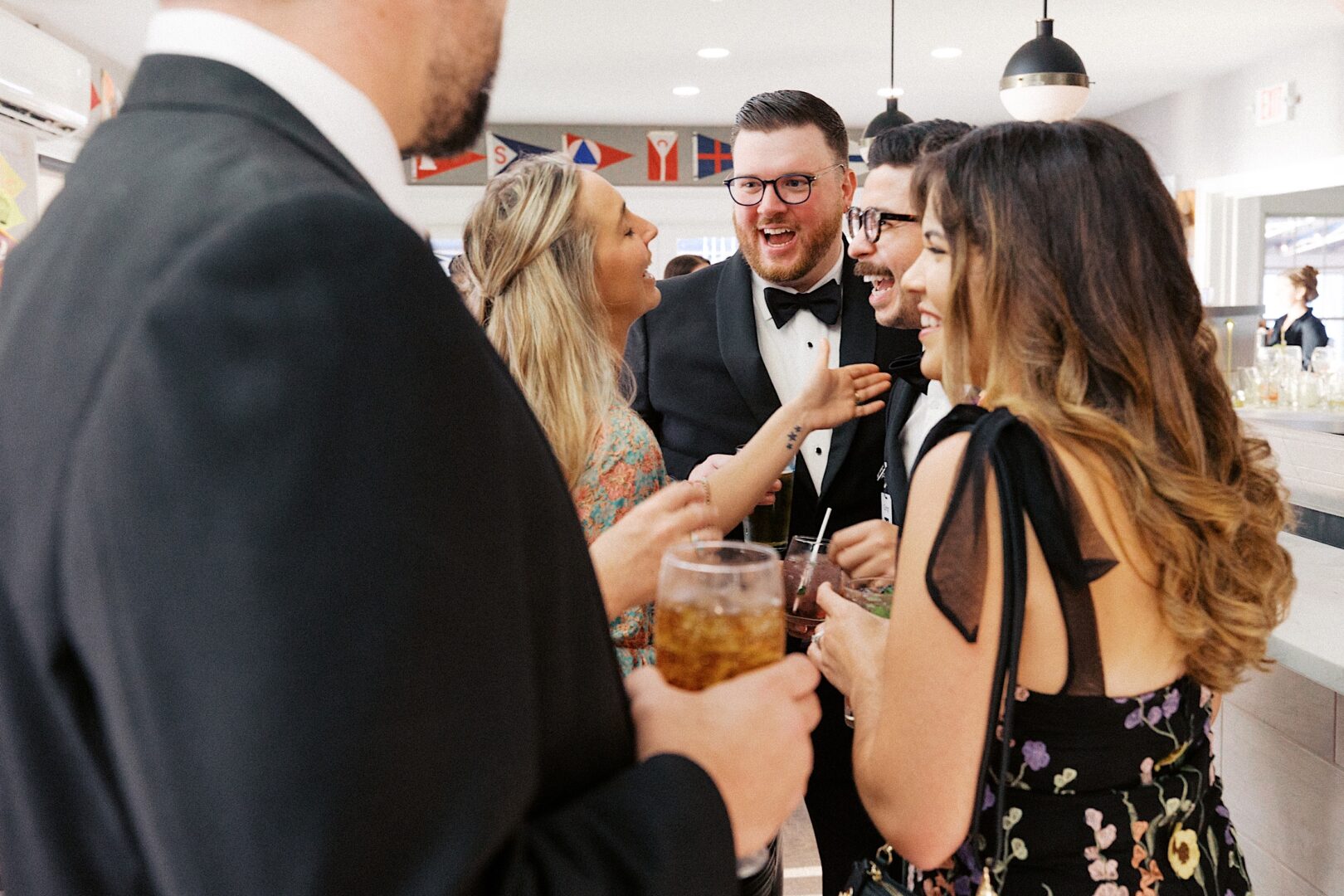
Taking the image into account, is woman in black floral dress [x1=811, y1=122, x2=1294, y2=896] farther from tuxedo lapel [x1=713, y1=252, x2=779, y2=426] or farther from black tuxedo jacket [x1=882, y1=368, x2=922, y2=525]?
tuxedo lapel [x1=713, y1=252, x2=779, y2=426]

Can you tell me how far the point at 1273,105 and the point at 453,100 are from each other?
29.9 ft

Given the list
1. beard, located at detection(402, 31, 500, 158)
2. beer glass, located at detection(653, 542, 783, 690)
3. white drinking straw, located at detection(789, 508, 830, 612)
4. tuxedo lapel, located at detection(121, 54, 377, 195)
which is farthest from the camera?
white drinking straw, located at detection(789, 508, 830, 612)

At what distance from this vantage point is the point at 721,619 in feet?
3.04

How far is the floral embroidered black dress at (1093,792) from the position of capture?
4.02 feet

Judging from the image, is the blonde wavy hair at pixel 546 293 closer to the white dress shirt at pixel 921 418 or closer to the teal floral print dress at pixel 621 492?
the teal floral print dress at pixel 621 492

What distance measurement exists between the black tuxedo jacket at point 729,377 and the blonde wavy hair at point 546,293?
71cm

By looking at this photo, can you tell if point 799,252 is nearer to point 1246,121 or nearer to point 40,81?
point 40,81

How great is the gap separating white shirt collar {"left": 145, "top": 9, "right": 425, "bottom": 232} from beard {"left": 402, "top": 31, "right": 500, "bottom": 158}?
0.19 ft

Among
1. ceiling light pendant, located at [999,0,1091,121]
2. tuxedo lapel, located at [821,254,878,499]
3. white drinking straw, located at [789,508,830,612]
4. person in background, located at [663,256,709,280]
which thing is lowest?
white drinking straw, located at [789,508,830,612]

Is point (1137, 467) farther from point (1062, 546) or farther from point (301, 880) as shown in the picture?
point (301, 880)

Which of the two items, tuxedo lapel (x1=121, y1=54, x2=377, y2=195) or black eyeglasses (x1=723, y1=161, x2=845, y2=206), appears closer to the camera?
tuxedo lapel (x1=121, y1=54, x2=377, y2=195)

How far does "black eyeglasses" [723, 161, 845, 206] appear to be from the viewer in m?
2.60

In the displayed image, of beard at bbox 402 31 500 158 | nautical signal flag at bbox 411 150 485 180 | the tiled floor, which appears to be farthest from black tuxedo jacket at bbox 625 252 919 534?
nautical signal flag at bbox 411 150 485 180

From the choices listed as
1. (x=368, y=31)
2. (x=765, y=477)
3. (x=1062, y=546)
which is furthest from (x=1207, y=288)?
(x=368, y=31)
